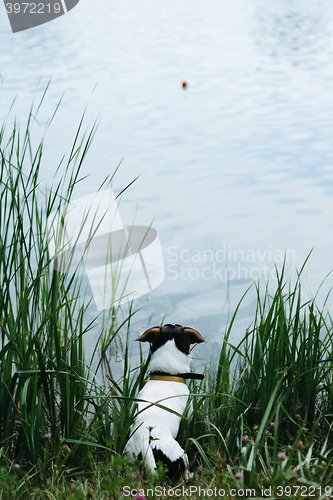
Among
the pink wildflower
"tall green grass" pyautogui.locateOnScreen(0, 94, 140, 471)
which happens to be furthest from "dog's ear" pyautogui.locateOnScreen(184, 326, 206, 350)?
the pink wildflower

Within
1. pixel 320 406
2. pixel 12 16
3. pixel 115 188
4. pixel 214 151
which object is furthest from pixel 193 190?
pixel 12 16

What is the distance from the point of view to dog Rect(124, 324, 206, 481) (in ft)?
6.56

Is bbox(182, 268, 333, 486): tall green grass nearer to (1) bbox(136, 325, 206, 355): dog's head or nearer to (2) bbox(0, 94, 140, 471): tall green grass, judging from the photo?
(1) bbox(136, 325, 206, 355): dog's head

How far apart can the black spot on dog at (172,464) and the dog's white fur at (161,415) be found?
1 cm

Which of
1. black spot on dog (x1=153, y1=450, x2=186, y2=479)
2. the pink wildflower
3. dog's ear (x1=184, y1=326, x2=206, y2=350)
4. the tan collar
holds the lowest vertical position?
black spot on dog (x1=153, y1=450, x2=186, y2=479)

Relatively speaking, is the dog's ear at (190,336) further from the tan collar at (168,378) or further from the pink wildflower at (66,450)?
the pink wildflower at (66,450)

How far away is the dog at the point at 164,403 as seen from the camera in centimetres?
200

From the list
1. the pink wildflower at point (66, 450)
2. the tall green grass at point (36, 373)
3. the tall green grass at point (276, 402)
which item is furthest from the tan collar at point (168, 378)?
the pink wildflower at point (66, 450)

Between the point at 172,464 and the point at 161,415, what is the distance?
0.21m

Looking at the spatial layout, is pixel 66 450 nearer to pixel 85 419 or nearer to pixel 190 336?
pixel 85 419

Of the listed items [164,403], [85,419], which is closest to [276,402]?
[164,403]

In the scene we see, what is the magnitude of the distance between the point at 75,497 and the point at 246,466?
0.63 m

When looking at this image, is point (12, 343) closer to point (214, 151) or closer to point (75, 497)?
point (75, 497)

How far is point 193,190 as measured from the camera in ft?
22.8
